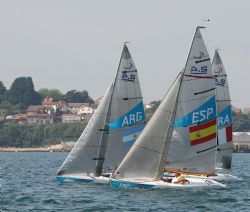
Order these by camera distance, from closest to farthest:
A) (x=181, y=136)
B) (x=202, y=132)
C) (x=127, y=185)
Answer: (x=127, y=185), (x=181, y=136), (x=202, y=132)

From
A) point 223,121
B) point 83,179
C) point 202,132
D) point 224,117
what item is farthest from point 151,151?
point 224,117

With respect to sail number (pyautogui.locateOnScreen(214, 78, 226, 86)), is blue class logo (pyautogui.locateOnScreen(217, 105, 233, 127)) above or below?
below

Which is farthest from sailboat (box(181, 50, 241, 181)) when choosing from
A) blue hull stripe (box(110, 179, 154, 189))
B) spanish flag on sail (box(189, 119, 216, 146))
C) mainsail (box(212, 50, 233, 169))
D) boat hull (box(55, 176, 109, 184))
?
blue hull stripe (box(110, 179, 154, 189))

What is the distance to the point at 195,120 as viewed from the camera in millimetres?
57062

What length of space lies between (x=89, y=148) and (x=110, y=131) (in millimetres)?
1791

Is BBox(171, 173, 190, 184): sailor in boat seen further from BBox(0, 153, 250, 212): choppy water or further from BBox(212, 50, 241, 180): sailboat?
BBox(212, 50, 241, 180): sailboat

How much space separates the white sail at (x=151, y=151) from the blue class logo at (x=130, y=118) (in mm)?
7286

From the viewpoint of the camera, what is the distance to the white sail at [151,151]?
5550 centimetres

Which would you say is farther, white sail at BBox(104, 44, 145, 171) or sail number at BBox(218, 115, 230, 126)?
sail number at BBox(218, 115, 230, 126)

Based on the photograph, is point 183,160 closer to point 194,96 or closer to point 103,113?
point 194,96

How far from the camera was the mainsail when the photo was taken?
238 feet

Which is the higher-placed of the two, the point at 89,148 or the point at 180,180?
the point at 89,148

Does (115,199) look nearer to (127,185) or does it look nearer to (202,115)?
(127,185)

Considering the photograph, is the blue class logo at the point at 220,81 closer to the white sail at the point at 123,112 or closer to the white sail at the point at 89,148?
the white sail at the point at 123,112
